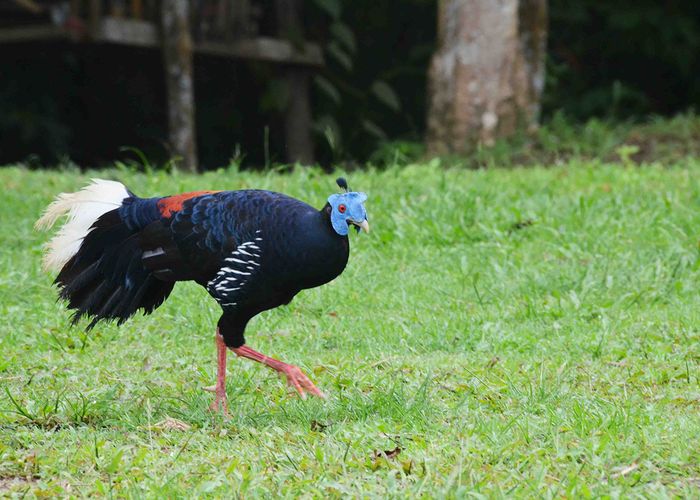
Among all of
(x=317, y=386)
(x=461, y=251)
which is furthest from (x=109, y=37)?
(x=317, y=386)

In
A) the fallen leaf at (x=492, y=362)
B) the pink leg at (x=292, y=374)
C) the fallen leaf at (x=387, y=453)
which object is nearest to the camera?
the fallen leaf at (x=387, y=453)

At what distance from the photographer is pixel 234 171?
9.52 meters

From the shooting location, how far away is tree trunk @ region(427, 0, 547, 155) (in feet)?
40.3

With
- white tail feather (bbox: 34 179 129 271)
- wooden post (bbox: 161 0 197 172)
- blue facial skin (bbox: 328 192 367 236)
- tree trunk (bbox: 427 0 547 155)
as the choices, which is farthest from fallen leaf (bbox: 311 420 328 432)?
wooden post (bbox: 161 0 197 172)

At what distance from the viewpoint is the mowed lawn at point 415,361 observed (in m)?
4.25

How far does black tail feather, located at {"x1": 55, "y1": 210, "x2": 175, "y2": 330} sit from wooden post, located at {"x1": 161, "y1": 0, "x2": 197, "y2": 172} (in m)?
7.45

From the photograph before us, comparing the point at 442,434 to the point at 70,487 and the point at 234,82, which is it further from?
the point at 234,82

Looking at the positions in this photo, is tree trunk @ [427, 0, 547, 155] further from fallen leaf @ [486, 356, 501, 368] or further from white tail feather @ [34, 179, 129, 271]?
white tail feather @ [34, 179, 129, 271]

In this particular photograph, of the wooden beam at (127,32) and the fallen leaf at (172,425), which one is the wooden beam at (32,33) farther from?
the fallen leaf at (172,425)

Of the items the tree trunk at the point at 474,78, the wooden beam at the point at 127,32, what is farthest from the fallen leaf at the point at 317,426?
the wooden beam at the point at 127,32

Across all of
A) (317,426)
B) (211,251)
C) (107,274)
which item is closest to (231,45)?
(107,274)

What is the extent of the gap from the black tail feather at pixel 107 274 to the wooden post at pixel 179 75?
24.4ft

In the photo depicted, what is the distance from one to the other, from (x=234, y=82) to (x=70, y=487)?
40.5ft

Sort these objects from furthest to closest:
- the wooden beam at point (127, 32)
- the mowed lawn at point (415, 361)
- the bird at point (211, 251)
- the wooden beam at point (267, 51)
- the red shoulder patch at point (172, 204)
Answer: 1. the wooden beam at point (267, 51)
2. the wooden beam at point (127, 32)
3. the red shoulder patch at point (172, 204)
4. the bird at point (211, 251)
5. the mowed lawn at point (415, 361)
